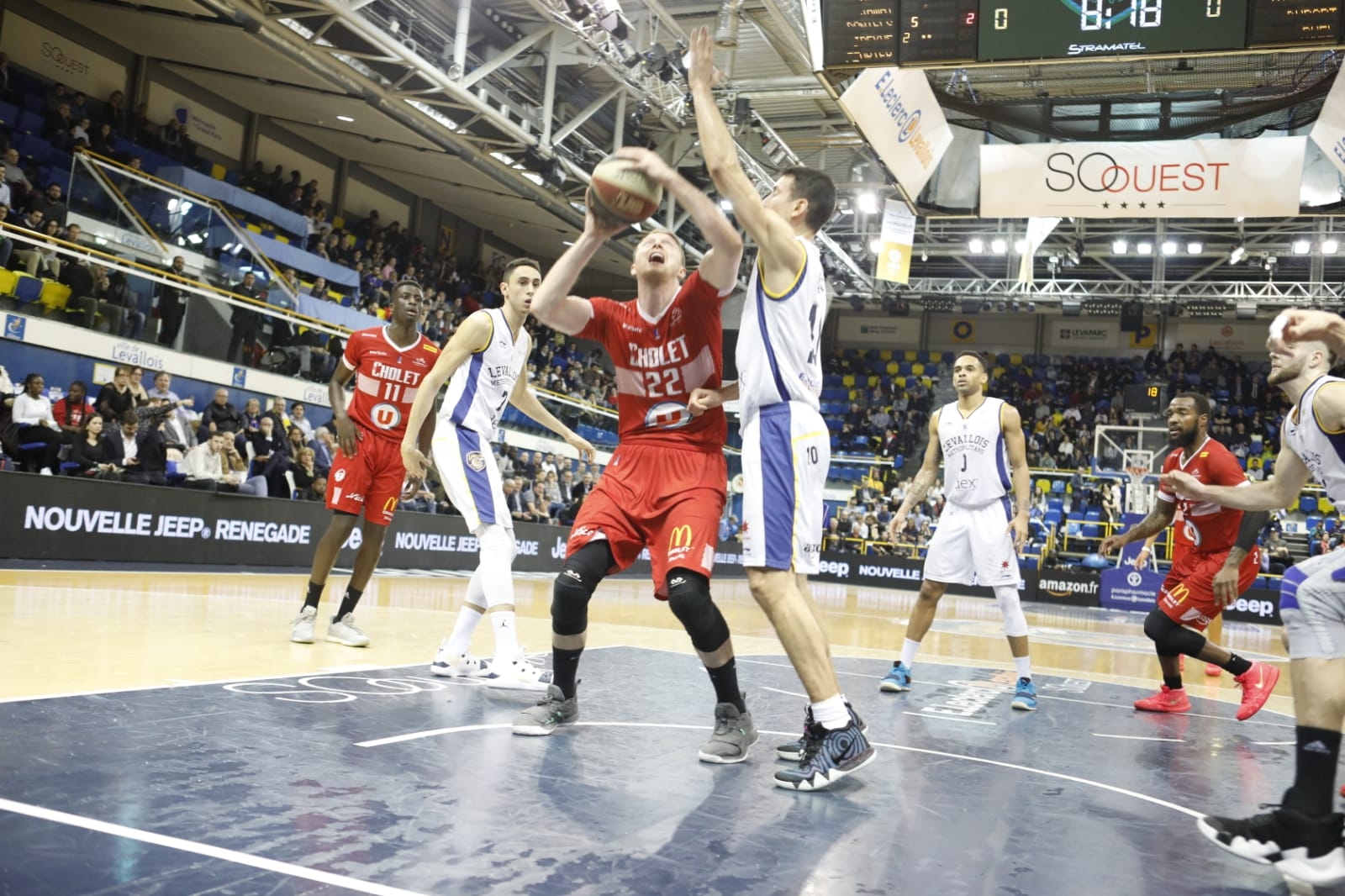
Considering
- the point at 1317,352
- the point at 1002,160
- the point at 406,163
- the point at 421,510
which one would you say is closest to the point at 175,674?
the point at 1317,352

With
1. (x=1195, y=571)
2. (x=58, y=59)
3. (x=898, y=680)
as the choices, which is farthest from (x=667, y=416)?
(x=58, y=59)

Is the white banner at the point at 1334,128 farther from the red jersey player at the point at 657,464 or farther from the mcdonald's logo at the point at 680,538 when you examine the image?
the mcdonald's logo at the point at 680,538

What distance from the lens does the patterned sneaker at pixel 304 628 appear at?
20.9 feet

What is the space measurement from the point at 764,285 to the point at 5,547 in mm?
8998

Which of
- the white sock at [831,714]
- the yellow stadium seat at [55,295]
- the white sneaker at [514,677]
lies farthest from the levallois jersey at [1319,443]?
the yellow stadium seat at [55,295]

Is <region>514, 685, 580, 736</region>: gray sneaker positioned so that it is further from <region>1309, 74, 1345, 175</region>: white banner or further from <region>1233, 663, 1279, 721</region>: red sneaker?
<region>1309, 74, 1345, 175</region>: white banner

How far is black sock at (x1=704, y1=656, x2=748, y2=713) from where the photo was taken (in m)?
4.21

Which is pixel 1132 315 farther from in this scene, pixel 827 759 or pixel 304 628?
pixel 827 759

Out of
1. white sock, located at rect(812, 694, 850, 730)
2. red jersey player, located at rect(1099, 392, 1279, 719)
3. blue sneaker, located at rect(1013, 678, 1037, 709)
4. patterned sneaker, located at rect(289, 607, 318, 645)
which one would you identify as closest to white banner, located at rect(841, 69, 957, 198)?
red jersey player, located at rect(1099, 392, 1279, 719)

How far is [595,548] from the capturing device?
4285 mm

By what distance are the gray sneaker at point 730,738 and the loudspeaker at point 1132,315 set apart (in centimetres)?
2687

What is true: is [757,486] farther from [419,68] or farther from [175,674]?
[419,68]

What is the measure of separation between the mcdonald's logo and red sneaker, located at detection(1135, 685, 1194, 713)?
3.91m

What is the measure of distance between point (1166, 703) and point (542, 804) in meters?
4.81
